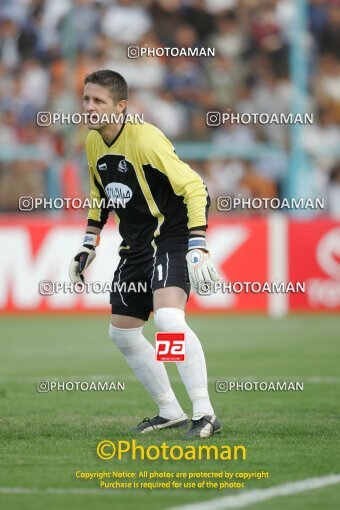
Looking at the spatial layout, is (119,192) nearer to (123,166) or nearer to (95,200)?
(123,166)

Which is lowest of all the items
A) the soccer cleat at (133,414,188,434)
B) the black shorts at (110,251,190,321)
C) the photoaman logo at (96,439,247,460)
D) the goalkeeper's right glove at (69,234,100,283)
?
the photoaman logo at (96,439,247,460)

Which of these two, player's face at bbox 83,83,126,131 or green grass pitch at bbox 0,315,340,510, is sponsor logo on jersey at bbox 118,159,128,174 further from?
green grass pitch at bbox 0,315,340,510

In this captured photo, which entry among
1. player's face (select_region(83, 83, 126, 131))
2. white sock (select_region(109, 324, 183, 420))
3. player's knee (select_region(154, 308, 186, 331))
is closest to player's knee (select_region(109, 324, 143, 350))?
white sock (select_region(109, 324, 183, 420))

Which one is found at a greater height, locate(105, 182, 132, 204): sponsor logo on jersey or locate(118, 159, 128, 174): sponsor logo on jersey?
locate(118, 159, 128, 174): sponsor logo on jersey

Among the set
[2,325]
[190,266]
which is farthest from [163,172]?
[2,325]

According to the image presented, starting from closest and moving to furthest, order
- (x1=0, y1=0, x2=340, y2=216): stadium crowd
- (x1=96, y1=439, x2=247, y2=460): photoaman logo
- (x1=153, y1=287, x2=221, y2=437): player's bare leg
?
(x1=96, y1=439, x2=247, y2=460): photoaman logo → (x1=153, y1=287, x2=221, y2=437): player's bare leg → (x1=0, y1=0, x2=340, y2=216): stadium crowd

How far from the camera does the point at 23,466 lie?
6012 millimetres

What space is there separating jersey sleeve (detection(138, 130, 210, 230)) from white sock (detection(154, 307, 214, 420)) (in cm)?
57

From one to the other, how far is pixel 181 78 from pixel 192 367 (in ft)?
41.1

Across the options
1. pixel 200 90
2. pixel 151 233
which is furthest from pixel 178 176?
pixel 200 90

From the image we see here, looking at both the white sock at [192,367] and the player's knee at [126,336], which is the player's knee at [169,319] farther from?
the player's knee at [126,336]

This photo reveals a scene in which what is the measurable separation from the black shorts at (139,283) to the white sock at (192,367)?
27 cm

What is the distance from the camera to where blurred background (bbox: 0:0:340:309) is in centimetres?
1788

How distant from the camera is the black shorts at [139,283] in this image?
7.18 metres
